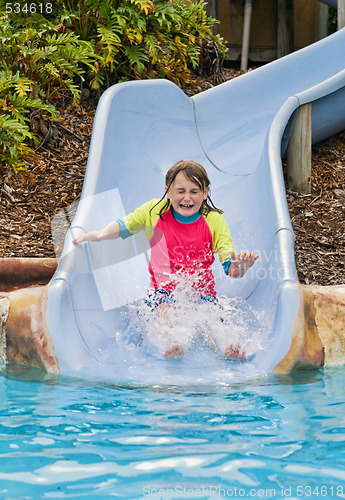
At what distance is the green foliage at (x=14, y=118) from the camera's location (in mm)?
4773

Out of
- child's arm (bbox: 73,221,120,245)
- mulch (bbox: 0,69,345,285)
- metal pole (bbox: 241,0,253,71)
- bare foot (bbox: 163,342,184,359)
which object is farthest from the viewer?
metal pole (bbox: 241,0,253,71)

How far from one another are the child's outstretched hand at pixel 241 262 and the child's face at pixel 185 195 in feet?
1.42

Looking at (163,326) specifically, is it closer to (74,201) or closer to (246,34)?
(74,201)

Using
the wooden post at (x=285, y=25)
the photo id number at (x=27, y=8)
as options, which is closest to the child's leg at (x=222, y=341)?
the photo id number at (x=27, y=8)

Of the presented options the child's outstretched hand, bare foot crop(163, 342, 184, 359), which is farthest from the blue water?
the child's outstretched hand

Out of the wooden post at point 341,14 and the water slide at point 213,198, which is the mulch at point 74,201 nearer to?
the water slide at point 213,198

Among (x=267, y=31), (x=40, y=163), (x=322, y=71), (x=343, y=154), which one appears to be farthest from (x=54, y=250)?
(x=267, y=31)

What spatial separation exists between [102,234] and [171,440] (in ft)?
4.56

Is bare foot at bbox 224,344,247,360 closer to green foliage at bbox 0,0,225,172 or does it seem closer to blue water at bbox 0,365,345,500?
blue water at bbox 0,365,345,500

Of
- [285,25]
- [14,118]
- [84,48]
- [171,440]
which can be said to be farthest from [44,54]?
[285,25]

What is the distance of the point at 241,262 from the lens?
2875mm

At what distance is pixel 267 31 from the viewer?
9.22 meters

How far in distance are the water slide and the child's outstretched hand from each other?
21cm

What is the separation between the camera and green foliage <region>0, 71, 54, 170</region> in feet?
15.7
